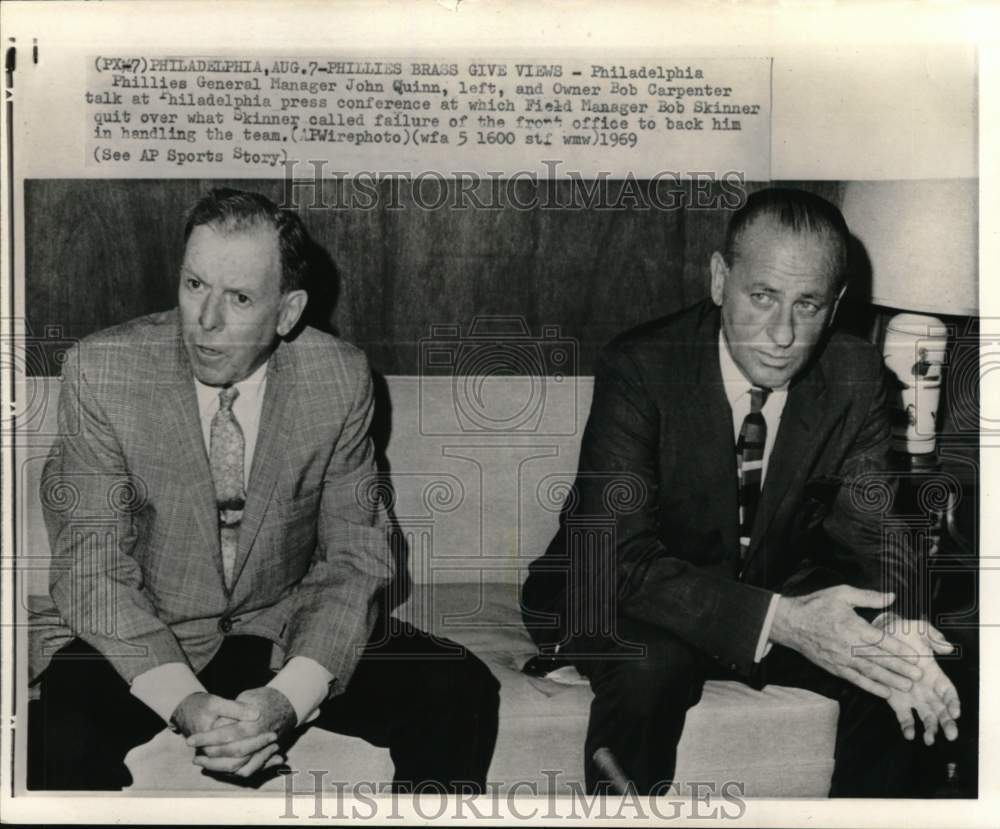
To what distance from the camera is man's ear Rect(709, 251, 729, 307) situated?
251 cm

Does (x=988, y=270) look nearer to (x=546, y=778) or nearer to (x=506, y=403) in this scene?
(x=506, y=403)

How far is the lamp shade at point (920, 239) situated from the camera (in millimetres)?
2520

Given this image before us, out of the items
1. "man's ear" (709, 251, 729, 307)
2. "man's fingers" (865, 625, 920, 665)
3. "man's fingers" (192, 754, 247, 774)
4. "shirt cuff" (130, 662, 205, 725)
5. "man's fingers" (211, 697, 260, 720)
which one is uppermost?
"man's ear" (709, 251, 729, 307)

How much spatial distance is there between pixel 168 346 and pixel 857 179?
1.23 metres

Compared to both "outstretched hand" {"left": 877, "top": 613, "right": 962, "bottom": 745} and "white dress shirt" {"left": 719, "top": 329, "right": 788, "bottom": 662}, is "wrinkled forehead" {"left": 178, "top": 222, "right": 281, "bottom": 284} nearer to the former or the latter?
"white dress shirt" {"left": 719, "top": 329, "right": 788, "bottom": 662}

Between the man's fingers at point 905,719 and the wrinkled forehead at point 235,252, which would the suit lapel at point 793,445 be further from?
the wrinkled forehead at point 235,252

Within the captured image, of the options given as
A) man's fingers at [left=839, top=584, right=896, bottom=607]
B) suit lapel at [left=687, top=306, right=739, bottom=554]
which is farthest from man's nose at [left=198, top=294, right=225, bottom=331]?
man's fingers at [left=839, top=584, right=896, bottom=607]

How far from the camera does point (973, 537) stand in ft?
8.33

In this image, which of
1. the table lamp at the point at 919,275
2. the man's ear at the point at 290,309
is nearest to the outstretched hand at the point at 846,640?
the table lamp at the point at 919,275

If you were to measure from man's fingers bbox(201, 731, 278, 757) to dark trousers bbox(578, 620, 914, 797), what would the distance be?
0.55 metres

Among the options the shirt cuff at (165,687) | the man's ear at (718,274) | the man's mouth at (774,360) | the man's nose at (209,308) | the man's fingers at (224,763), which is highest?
the man's ear at (718,274)

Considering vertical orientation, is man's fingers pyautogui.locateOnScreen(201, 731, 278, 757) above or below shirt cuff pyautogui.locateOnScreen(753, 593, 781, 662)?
below

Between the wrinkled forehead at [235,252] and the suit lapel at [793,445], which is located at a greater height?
the wrinkled forehead at [235,252]

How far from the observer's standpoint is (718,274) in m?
2.52
